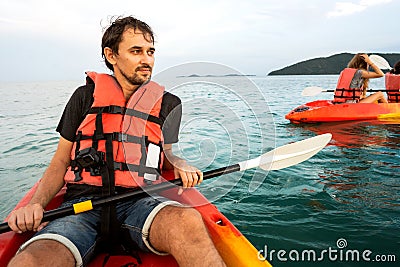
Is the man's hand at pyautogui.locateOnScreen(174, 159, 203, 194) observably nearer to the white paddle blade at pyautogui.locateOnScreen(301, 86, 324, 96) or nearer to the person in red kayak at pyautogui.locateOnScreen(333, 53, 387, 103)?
the person in red kayak at pyautogui.locateOnScreen(333, 53, 387, 103)

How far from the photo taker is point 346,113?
7184 mm

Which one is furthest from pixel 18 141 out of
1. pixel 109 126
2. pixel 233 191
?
pixel 109 126

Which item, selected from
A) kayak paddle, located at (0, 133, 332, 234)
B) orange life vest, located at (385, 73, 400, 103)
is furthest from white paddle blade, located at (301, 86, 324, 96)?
kayak paddle, located at (0, 133, 332, 234)

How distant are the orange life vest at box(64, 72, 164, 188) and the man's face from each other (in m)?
0.09

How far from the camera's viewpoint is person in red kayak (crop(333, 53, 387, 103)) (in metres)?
6.90

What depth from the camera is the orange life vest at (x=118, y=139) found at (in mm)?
1863

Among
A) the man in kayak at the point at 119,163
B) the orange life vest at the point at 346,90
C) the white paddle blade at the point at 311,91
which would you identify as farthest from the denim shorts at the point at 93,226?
the white paddle blade at the point at 311,91

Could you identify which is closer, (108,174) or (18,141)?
(108,174)

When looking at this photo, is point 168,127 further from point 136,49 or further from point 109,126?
point 136,49

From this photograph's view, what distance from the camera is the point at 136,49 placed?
204 cm

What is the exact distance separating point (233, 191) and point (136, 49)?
6.91 feet

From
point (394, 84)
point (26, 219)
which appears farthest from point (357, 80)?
point (26, 219)

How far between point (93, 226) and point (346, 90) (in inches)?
274

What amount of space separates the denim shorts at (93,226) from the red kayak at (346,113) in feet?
19.9
